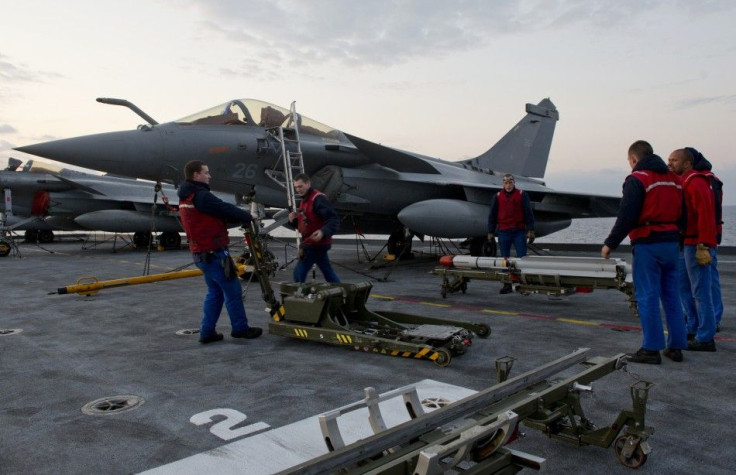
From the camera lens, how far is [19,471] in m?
2.71

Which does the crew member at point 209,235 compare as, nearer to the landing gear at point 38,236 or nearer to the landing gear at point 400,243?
the landing gear at point 400,243

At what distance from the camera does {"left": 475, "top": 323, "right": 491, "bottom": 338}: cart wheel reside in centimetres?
538

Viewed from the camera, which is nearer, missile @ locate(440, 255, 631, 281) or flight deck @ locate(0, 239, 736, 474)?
flight deck @ locate(0, 239, 736, 474)

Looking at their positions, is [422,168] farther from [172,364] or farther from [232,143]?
[172,364]

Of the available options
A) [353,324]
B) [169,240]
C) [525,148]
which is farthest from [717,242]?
[169,240]

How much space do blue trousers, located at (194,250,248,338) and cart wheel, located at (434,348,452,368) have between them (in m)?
2.25

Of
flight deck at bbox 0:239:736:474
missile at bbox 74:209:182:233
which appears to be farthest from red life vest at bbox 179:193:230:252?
missile at bbox 74:209:182:233

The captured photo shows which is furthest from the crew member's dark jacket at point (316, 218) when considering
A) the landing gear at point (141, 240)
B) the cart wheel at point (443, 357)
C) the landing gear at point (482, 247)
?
the landing gear at point (141, 240)

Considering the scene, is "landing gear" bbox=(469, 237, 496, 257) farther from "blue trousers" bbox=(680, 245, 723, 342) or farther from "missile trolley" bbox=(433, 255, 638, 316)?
"blue trousers" bbox=(680, 245, 723, 342)

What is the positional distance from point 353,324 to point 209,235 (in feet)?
5.80

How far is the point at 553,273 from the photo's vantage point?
701 cm

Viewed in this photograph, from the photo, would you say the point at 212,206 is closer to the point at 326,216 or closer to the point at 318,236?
the point at 318,236

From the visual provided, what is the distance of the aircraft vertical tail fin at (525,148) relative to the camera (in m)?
17.5

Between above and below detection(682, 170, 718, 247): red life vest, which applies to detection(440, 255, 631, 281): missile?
below
